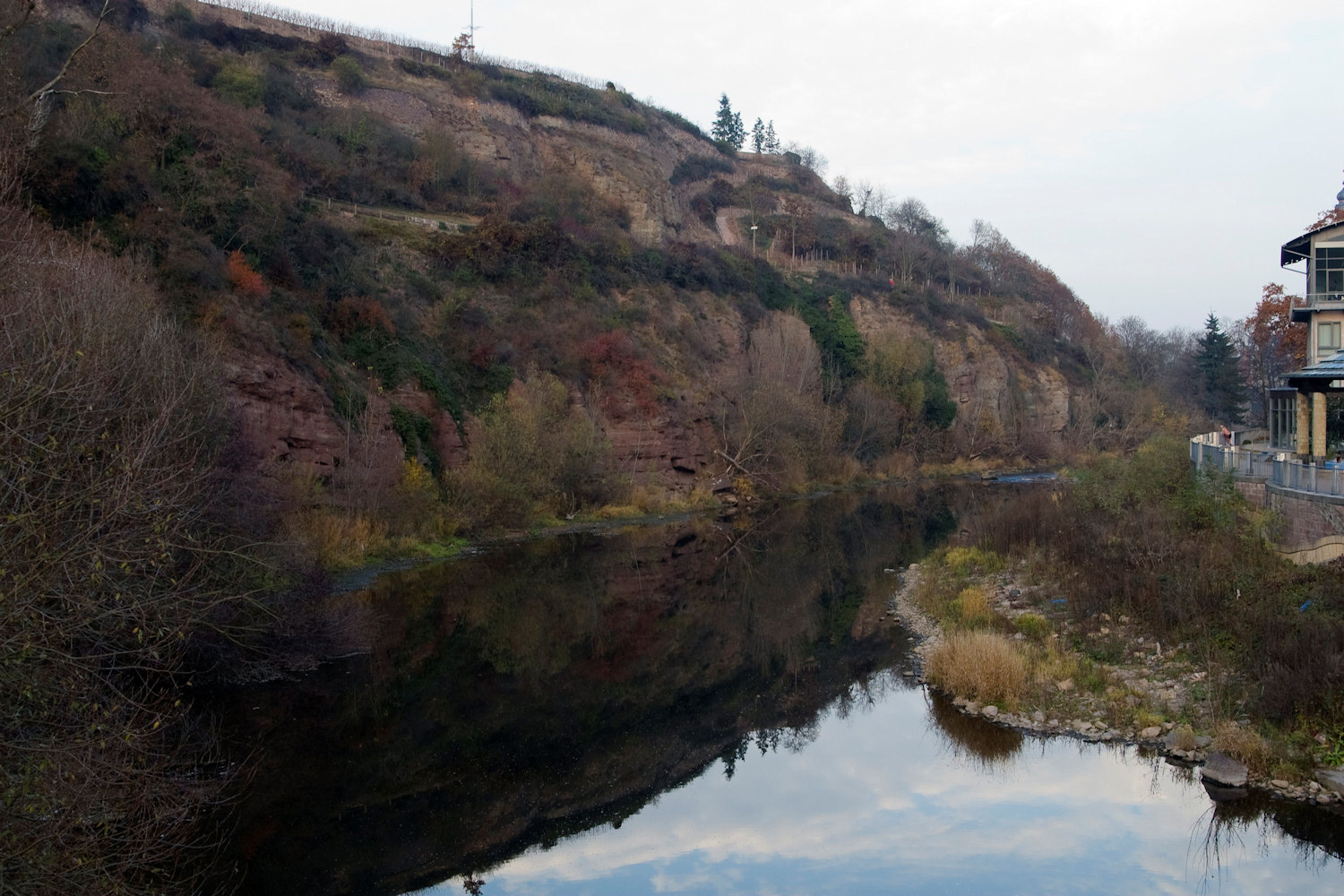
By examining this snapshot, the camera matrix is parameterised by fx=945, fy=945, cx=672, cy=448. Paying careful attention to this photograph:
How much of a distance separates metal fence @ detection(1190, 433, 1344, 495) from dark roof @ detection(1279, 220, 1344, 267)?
37.5 ft

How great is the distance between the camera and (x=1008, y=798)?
486 inches

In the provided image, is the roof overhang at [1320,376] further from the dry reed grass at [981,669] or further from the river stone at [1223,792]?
the river stone at [1223,792]

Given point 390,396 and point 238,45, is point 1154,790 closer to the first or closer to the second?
point 390,396

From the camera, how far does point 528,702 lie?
16.3 metres

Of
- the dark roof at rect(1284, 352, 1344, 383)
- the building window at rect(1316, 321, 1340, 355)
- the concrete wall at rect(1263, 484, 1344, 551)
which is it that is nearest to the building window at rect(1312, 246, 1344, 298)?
the building window at rect(1316, 321, 1340, 355)

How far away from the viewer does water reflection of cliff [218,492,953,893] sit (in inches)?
447

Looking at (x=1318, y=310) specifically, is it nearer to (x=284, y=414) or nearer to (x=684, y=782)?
(x=684, y=782)

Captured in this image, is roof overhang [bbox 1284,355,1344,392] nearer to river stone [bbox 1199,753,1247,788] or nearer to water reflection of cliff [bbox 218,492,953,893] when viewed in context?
water reflection of cliff [bbox 218,492,953,893]

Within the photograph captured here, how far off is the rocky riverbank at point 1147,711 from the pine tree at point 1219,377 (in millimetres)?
60963

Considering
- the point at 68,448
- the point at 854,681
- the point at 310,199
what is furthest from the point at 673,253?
the point at 68,448

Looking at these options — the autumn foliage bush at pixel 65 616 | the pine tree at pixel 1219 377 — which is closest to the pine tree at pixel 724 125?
the pine tree at pixel 1219 377

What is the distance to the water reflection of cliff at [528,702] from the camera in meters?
11.3

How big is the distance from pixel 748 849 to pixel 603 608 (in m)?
11.6

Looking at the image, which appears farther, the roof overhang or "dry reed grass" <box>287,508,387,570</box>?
"dry reed grass" <box>287,508,387,570</box>
